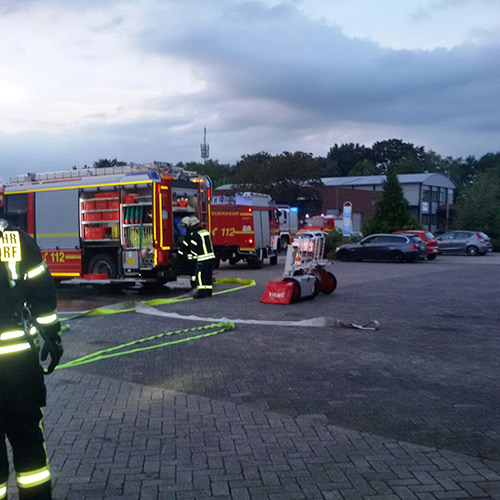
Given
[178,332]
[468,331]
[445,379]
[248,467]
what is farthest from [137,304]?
[248,467]

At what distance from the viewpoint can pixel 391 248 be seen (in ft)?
89.2

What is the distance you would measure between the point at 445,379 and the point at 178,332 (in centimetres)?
410

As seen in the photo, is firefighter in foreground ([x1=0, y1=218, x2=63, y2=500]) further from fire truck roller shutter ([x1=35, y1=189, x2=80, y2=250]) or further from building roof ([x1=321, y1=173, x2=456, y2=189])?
building roof ([x1=321, y1=173, x2=456, y2=189])

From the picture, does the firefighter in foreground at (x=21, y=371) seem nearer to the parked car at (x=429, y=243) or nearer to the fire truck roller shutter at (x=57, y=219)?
the fire truck roller shutter at (x=57, y=219)

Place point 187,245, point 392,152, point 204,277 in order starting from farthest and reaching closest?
point 392,152, point 204,277, point 187,245

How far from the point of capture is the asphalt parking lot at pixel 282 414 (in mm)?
4055

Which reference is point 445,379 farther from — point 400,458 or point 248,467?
point 248,467

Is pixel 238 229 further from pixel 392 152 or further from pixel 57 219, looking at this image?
pixel 392 152

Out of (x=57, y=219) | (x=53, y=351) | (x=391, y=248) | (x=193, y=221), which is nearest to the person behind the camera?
(x=53, y=351)

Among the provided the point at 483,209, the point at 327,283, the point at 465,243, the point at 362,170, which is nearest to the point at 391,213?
the point at 465,243

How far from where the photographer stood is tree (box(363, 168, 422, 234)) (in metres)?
33.8

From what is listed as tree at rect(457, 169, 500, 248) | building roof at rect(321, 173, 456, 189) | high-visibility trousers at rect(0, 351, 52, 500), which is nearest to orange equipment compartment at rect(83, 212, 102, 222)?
high-visibility trousers at rect(0, 351, 52, 500)

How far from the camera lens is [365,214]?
67.8 meters

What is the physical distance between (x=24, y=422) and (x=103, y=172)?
1242 cm
